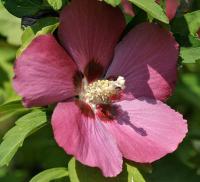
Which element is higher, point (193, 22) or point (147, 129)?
point (193, 22)

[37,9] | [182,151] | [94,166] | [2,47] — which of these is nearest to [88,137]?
[94,166]

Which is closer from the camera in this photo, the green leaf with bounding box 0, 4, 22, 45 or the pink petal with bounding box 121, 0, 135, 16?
the pink petal with bounding box 121, 0, 135, 16

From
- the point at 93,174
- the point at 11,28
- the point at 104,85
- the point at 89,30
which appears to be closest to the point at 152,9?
the point at 89,30

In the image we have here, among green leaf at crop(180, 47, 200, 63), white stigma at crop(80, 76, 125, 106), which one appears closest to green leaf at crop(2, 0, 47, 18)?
white stigma at crop(80, 76, 125, 106)

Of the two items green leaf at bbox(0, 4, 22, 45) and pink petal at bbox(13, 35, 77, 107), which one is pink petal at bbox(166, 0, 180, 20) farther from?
green leaf at bbox(0, 4, 22, 45)

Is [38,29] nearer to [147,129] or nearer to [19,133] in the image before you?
[19,133]

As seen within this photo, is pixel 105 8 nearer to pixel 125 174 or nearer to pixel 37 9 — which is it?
pixel 37 9

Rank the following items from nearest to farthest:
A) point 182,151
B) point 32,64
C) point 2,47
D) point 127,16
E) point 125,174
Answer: point 32,64 → point 125,174 → point 127,16 → point 182,151 → point 2,47
